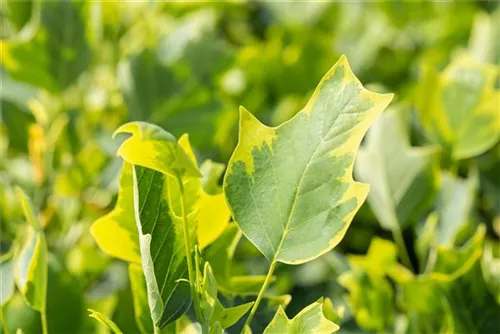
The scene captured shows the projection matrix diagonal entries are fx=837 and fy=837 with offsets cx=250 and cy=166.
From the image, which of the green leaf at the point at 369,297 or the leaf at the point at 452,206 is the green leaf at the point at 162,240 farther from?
the leaf at the point at 452,206

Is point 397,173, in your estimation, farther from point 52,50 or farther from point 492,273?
point 52,50

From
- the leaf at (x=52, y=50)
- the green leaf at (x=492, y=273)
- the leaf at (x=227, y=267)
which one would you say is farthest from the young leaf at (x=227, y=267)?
the leaf at (x=52, y=50)

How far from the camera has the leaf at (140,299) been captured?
72 centimetres

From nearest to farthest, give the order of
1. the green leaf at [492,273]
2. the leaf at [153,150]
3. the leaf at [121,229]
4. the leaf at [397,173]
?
the leaf at [153,150]
the leaf at [121,229]
the green leaf at [492,273]
the leaf at [397,173]

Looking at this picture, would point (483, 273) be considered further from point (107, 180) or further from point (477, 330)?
point (107, 180)

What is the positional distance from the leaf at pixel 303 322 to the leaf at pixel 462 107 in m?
0.54

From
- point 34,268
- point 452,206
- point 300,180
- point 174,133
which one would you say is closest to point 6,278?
point 34,268

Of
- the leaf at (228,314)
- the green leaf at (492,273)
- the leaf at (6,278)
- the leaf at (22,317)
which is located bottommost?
the green leaf at (492,273)

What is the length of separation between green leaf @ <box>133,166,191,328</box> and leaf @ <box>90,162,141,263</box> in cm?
6

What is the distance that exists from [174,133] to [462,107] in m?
0.38

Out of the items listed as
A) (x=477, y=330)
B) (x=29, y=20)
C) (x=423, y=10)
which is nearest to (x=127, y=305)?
(x=477, y=330)

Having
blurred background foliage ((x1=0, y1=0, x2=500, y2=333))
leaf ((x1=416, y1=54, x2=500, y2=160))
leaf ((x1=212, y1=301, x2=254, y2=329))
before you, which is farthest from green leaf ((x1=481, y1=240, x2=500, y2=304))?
leaf ((x1=212, y1=301, x2=254, y2=329))

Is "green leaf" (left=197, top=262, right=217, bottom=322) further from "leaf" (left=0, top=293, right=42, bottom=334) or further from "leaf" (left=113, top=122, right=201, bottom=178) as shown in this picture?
"leaf" (left=0, top=293, right=42, bottom=334)

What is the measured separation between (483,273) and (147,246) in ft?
1.31
